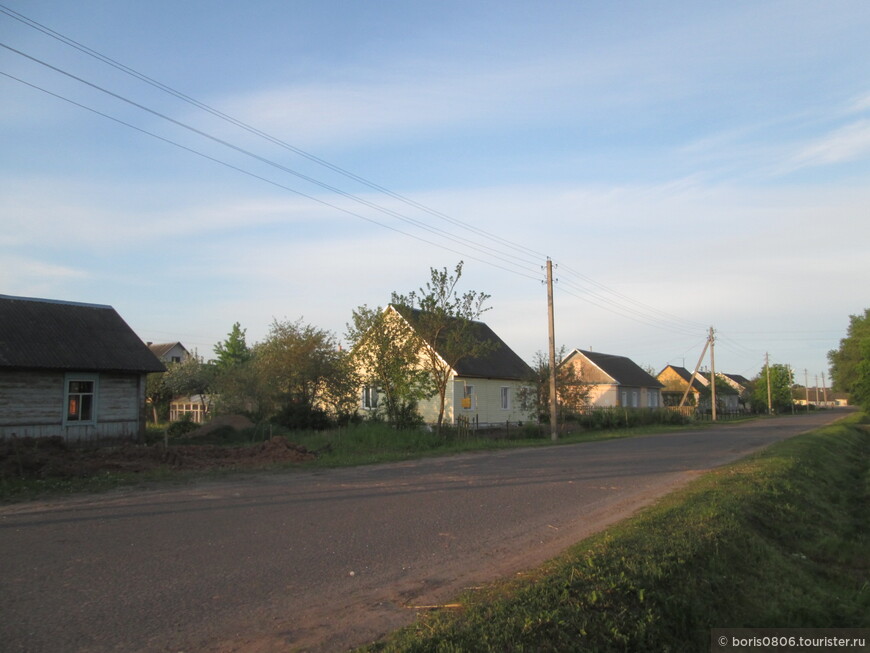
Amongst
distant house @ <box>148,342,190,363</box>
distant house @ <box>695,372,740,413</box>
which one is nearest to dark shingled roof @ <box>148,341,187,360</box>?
distant house @ <box>148,342,190,363</box>

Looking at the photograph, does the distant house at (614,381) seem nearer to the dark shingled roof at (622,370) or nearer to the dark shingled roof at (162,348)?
the dark shingled roof at (622,370)

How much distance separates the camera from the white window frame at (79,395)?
21.1m

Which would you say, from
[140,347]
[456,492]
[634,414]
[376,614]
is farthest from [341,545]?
[634,414]

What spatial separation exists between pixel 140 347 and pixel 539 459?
1478cm

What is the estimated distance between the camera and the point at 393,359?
28.8m

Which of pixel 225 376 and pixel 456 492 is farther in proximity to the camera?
pixel 225 376

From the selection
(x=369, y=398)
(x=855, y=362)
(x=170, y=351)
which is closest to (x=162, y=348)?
(x=170, y=351)

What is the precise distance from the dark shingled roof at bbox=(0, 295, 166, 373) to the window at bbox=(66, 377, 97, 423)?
1.72 ft

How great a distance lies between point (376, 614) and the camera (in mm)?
5699

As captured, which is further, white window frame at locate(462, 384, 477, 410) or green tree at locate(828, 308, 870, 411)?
green tree at locate(828, 308, 870, 411)

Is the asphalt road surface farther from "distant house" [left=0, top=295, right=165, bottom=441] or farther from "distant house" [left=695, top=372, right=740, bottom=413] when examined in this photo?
"distant house" [left=695, top=372, right=740, bottom=413]

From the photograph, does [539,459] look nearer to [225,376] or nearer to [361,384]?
[361,384]

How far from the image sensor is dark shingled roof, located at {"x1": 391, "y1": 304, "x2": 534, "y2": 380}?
37.1 meters

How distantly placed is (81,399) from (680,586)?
20640 millimetres
